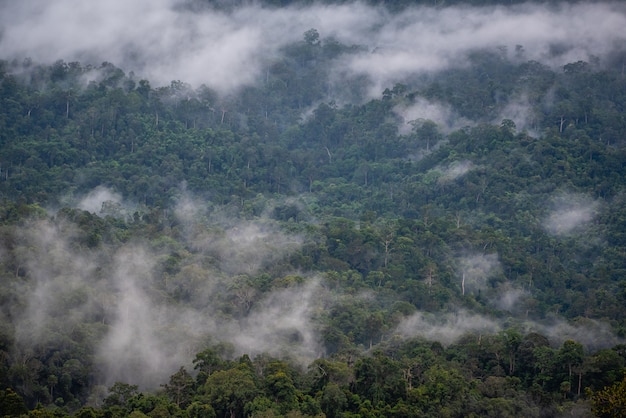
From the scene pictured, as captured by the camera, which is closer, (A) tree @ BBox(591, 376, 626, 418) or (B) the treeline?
(A) tree @ BBox(591, 376, 626, 418)

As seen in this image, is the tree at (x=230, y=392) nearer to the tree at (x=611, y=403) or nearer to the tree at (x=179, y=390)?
the tree at (x=179, y=390)

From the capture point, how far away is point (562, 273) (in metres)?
49.8

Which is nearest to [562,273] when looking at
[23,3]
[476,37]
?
[476,37]

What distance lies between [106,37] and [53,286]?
1730 inches

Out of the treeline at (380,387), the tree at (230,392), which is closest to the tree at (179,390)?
the treeline at (380,387)

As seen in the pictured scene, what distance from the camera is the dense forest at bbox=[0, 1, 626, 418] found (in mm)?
34156

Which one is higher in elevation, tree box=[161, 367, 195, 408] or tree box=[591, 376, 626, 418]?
tree box=[161, 367, 195, 408]

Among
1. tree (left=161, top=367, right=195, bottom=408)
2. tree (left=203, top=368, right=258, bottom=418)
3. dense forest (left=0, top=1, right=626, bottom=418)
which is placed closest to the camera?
tree (left=203, top=368, right=258, bottom=418)

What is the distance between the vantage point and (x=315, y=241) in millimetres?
50594

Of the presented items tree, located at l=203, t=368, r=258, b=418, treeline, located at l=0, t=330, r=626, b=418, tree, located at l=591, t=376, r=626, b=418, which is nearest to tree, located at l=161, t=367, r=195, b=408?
treeline, located at l=0, t=330, r=626, b=418

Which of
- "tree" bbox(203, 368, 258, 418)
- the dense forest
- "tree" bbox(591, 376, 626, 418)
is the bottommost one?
"tree" bbox(591, 376, 626, 418)

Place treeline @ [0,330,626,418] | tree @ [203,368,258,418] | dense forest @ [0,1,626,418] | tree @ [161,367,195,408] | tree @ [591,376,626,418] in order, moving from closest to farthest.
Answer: tree @ [591,376,626,418]
treeline @ [0,330,626,418]
tree @ [203,368,258,418]
tree @ [161,367,195,408]
dense forest @ [0,1,626,418]

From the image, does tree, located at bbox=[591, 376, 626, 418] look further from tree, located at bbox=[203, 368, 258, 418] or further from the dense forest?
tree, located at bbox=[203, 368, 258, 418]

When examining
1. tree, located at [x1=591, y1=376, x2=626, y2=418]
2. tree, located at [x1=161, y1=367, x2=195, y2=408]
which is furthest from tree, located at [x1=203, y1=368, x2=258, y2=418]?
tree, located at [x1=591, y1=376, x2=626, y2=418]
